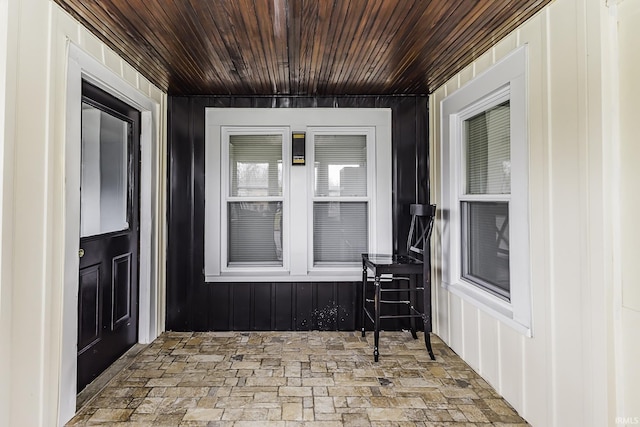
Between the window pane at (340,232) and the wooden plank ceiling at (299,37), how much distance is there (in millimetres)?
1222

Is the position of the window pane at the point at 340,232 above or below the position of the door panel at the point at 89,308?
above

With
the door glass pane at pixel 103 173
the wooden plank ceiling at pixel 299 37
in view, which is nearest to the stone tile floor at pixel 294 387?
the door glass pane at pixel 103 173

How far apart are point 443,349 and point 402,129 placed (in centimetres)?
214

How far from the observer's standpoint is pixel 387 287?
363 cm

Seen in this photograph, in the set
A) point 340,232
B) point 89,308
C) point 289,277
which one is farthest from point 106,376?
point 340,232

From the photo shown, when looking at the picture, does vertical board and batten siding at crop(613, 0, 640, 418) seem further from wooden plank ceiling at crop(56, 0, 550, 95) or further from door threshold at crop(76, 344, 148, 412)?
door threshold at crop(76, 344, 148, 412)

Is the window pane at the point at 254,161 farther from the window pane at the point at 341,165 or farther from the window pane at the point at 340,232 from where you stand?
the window pane at the point at 340,232

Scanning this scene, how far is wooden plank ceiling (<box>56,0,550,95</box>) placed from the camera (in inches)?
77.9

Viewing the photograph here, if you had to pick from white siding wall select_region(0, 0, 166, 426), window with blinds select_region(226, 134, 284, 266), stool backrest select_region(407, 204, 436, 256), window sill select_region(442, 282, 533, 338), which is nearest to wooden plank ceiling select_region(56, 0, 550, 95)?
white siding wall select_region(0, 0, 166, 426)

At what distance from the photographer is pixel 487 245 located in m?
2.76

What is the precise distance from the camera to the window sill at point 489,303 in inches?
86.0

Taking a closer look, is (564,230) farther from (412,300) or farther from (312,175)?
(312,175)

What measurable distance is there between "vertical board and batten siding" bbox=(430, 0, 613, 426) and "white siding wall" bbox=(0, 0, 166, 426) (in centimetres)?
270

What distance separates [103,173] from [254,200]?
1.38 metres
